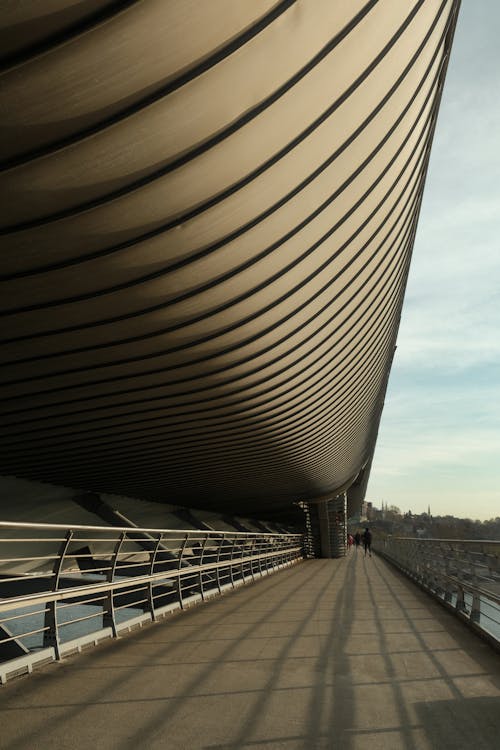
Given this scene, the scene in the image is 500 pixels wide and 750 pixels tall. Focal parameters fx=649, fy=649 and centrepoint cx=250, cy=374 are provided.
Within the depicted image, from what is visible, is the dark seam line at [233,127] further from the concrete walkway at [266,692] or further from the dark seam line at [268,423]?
the dark seam line at [268,423]

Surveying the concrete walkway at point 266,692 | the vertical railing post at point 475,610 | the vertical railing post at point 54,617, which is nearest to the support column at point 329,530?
the vertical railing post at point 475,610

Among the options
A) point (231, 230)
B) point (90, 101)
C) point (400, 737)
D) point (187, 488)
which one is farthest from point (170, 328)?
point (187, 488)

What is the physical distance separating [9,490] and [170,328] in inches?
369

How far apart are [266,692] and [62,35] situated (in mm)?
4458

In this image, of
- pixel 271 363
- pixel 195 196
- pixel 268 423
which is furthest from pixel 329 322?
pixel 195 196

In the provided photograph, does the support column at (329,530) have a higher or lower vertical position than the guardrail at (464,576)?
higher

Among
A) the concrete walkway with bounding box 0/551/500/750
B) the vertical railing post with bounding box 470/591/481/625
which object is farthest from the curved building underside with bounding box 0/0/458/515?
the vertical railing post with bounding box 470/591/481/625

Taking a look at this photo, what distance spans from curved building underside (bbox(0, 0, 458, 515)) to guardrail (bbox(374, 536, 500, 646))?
12.5ft

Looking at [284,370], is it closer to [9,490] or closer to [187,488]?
[9,490]

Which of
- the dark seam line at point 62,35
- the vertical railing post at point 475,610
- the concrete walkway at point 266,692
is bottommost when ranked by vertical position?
the concrete walkway at point 266,692

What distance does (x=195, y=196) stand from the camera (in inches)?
217

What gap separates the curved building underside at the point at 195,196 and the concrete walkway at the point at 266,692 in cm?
344

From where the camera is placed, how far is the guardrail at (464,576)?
22.8ft

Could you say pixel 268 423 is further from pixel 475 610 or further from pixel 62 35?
pixel 62 35
